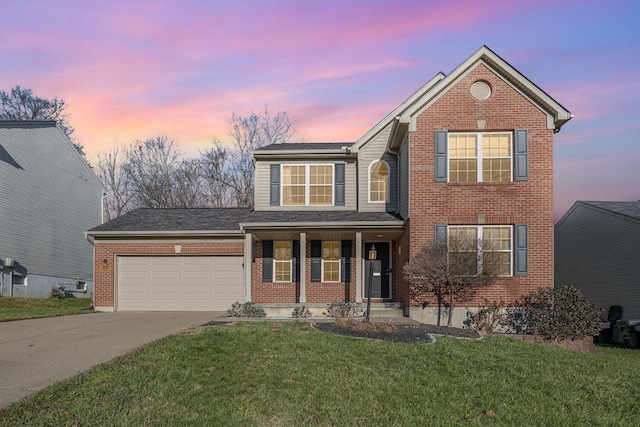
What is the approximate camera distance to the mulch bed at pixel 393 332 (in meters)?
10.8

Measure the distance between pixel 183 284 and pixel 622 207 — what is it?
17517 mm

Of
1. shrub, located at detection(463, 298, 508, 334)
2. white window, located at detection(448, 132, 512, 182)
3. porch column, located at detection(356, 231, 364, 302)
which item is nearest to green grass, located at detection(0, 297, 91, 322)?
porch column, located at detection(356, 231, 364, 302)

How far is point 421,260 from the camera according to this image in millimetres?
14578

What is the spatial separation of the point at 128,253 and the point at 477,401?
15.4m

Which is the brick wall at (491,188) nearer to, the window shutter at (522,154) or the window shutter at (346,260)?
the window shutter at (522,154)

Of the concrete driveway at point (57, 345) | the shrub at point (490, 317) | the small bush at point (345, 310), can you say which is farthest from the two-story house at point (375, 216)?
the concrete driveway at point (57, 345)

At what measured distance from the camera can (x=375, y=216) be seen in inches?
695

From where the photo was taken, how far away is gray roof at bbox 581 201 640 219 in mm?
21234

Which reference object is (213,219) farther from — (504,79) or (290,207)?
(504,79)

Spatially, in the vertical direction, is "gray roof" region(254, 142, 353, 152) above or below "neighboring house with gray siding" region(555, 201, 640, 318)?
above

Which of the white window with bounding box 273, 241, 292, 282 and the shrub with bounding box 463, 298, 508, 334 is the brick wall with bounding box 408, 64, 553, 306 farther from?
the white window with bounding box 273, 241, 292, 282

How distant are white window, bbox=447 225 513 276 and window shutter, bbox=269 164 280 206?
6.35m

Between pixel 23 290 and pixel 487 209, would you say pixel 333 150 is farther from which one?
pixel 23 290

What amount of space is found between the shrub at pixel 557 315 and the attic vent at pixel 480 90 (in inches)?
216
